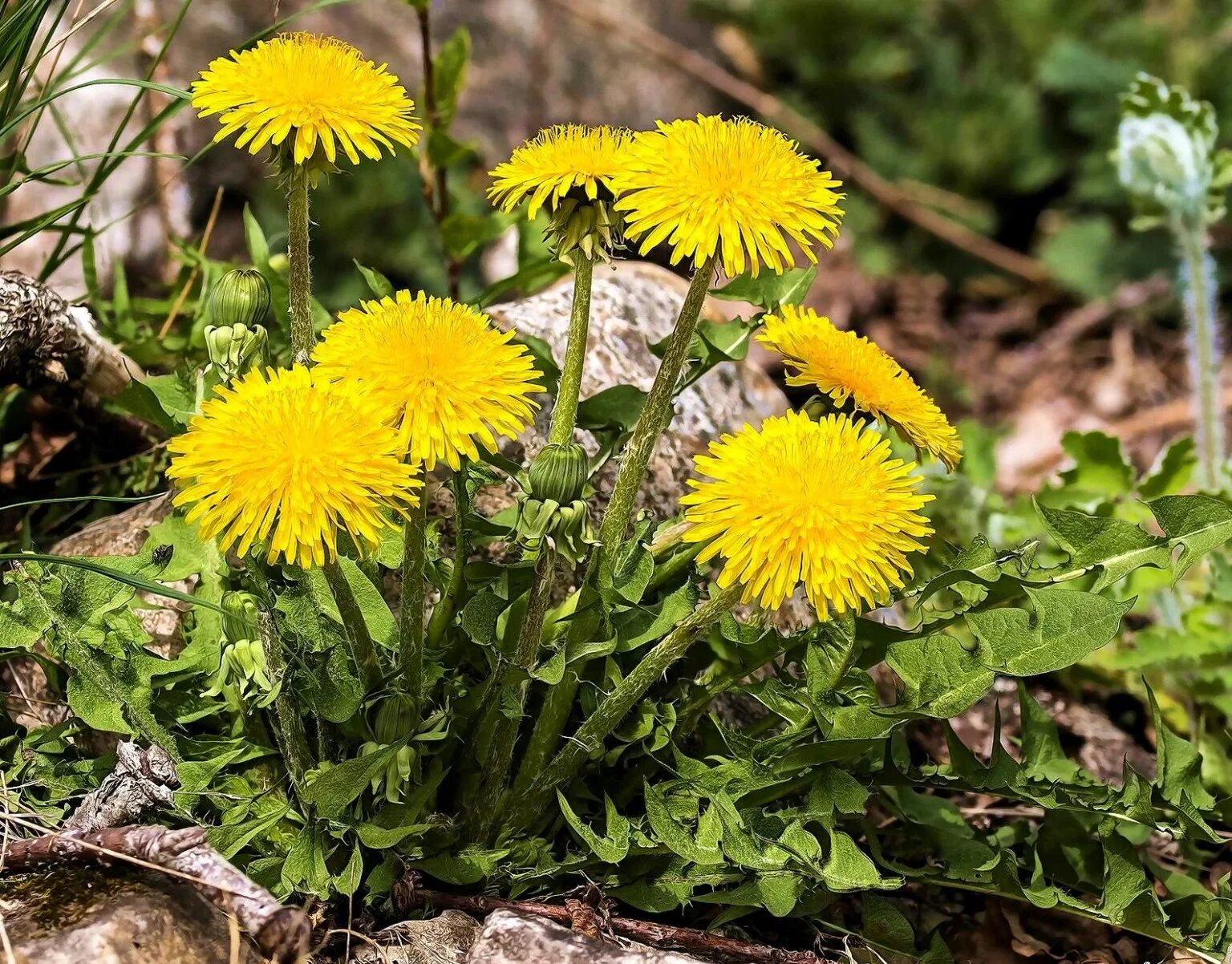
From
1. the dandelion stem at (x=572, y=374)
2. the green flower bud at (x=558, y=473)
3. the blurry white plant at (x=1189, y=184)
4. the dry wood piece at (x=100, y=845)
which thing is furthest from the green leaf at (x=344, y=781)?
the blurry white plant at (x=1189, y=184)

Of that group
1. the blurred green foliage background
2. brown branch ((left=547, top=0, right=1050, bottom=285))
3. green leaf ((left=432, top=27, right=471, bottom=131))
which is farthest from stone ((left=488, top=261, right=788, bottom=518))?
brown branch ((left=547, top=0, right=1050, bottom=285))

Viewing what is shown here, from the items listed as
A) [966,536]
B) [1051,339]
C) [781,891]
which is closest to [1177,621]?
[966,536]

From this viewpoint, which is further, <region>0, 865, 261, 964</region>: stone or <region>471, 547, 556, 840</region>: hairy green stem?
<region>471, 547, 556, 840</region>: hairy green stem

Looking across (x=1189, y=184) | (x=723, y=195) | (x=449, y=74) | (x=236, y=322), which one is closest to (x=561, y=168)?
(x=723, y=195)

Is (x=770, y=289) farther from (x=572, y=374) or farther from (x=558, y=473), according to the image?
(x=558, y=473)

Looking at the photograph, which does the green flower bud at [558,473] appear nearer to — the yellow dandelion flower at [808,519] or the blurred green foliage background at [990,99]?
the yellow dandelion flower at [808,519]

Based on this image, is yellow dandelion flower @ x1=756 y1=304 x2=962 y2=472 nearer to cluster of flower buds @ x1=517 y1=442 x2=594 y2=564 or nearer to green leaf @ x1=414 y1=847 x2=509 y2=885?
cluster of flower buds @ x1=517 y1=442 x2=594 y2=564

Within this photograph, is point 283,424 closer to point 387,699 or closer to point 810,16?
point 387,699
